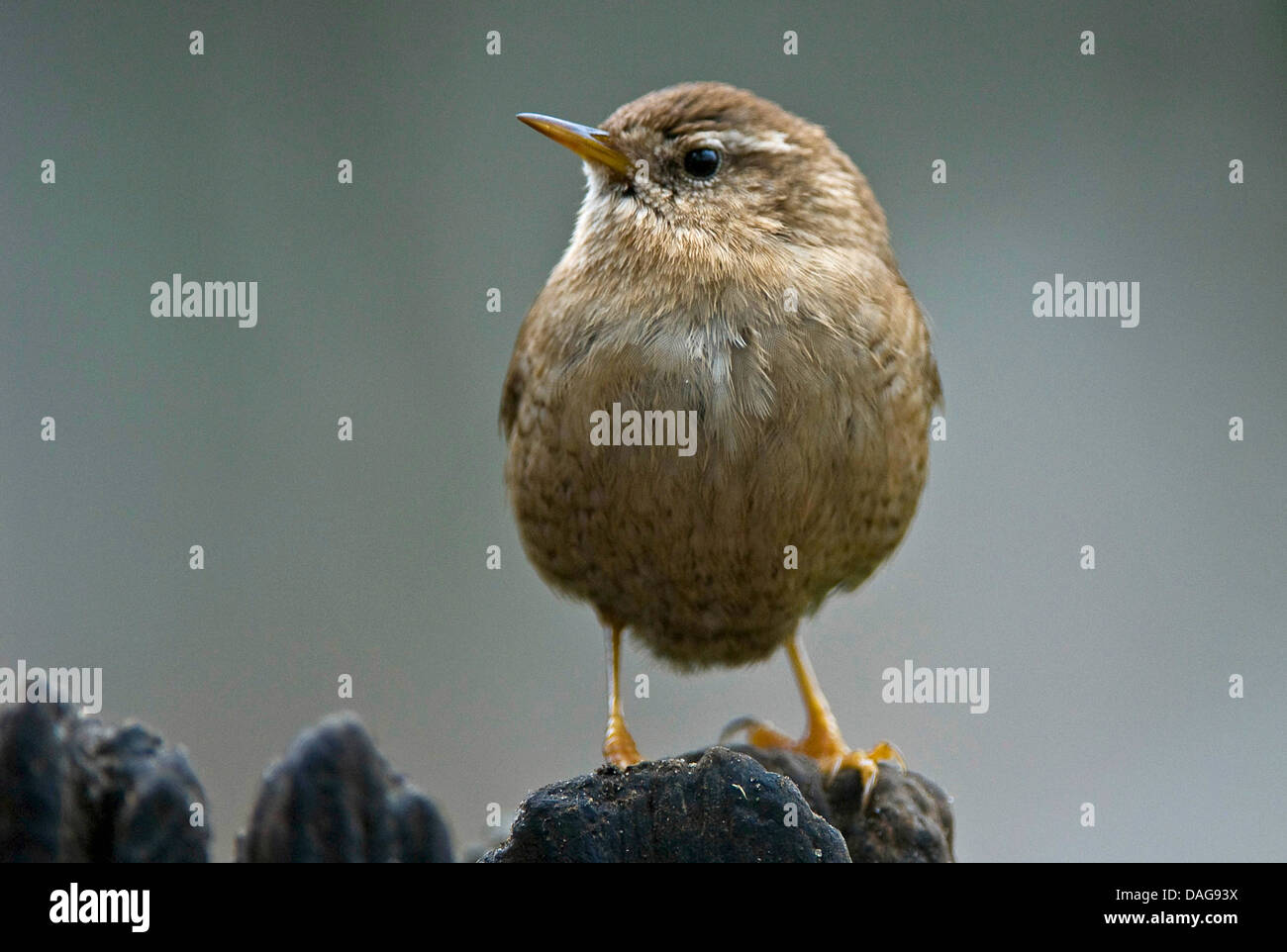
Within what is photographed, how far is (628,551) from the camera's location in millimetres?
1851

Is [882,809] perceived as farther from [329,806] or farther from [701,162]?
[701,162]

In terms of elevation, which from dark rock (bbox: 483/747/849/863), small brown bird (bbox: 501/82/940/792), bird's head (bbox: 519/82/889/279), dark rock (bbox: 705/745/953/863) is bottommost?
dark rock (bbox: 705/745/953/863)

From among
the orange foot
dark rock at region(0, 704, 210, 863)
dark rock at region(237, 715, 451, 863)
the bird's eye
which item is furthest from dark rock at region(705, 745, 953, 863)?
the bird's eye

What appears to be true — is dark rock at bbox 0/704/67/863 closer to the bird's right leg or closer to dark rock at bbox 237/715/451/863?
dark rock at bbox 237/715/451/863

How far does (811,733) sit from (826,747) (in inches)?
2.1

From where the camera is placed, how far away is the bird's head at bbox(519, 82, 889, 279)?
1.95 meters

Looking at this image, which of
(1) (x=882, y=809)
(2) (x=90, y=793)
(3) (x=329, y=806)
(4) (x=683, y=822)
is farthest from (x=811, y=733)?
(2) (x=90, y=793)

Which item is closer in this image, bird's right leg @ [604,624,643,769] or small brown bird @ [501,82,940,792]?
small brown bird @ [501,82,940,792]

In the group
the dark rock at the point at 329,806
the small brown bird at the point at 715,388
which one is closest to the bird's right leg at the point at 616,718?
the small brown bird at the point at 715,388

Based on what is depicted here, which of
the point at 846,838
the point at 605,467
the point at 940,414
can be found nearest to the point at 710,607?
the point at 605,467

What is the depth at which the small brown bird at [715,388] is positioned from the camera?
5.83 ft

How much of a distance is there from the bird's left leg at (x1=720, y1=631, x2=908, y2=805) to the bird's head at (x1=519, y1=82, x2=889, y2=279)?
874mm

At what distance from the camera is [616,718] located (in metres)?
2.16
